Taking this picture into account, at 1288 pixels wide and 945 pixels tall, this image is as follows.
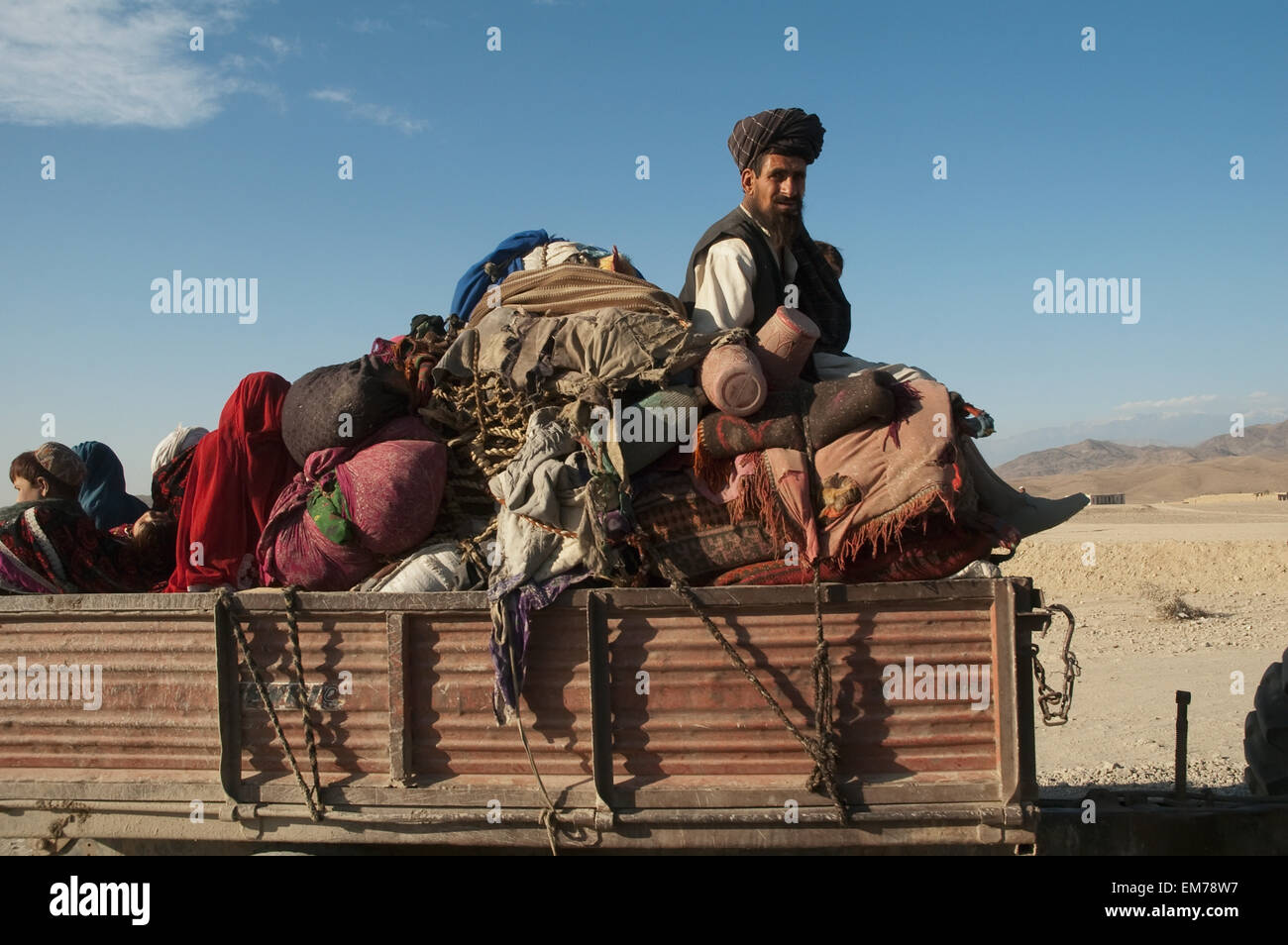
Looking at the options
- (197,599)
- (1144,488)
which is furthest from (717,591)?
(1144,488)

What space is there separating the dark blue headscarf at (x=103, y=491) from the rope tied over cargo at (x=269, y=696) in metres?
2.11

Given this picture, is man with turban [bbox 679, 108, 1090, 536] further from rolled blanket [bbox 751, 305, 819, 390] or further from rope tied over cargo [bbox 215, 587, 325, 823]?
rope tied over cargo [bbox 215, 587, 325, 823]

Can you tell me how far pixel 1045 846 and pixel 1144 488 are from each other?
46929mm

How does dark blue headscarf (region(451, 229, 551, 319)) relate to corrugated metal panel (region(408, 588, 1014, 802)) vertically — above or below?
above

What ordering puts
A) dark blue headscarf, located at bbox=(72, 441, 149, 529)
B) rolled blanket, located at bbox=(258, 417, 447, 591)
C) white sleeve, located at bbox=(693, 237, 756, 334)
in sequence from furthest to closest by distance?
dark blue headscarf, located at bbox=(72, 441, 149, 529), white sleeve, located at bbox=(693, 237, 756, 334), rolled blanket, located at bbox=(258, 417, 447, 591)

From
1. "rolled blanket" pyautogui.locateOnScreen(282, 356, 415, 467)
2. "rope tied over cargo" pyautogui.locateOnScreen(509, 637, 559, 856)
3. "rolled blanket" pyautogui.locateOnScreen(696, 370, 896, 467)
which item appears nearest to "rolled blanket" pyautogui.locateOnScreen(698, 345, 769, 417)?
"rolled blanket" pyautogui.locateOnScreen(696, 370, 896, 467)

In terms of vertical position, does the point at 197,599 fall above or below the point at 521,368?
below

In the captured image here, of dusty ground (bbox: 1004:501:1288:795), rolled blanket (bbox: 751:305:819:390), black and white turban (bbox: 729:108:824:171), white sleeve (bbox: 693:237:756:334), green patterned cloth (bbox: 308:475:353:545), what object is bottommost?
dusty ground (bbox: 1004:501:1288:795)

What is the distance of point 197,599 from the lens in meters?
2.98

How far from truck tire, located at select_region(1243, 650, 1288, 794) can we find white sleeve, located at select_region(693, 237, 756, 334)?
222 centimetres

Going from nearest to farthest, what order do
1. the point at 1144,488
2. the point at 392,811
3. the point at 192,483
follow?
1. the point at 392,811
2. the point at 192,483
3. the point at 1144,488

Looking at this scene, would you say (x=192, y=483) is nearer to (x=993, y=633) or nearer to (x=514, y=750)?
(x=514, y=750)

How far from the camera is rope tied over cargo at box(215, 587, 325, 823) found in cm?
288

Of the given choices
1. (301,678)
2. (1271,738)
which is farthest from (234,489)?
(1271,738)
